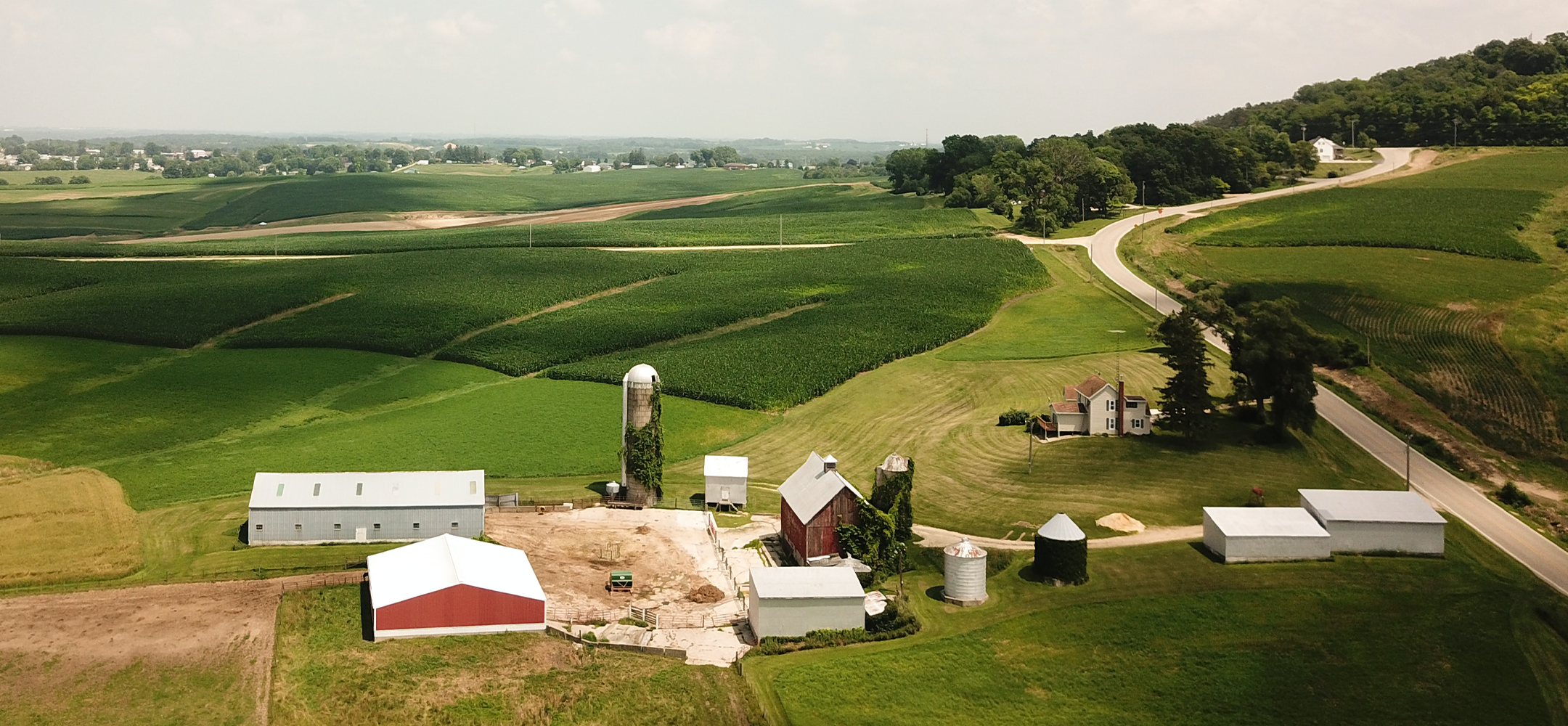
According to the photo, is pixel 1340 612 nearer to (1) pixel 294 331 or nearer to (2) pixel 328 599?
(2) pixel 328 599

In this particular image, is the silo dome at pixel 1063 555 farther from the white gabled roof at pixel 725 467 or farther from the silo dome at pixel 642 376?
the silo dome at pixel 642 376

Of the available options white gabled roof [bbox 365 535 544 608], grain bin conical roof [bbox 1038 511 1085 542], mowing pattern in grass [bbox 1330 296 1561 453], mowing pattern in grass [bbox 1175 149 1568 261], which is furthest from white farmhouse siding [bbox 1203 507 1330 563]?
mowing pattern in grass [bbox 1175 149 1568 261]

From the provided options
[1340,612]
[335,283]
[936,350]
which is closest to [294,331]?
[335,283]

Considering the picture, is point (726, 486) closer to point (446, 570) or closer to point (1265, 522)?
point (446, 570)

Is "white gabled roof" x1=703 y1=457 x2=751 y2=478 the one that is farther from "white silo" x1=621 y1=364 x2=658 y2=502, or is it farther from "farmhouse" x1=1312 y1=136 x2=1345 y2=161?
"farmhouse" x1=1312 y1=136 x2=1345 y2=161

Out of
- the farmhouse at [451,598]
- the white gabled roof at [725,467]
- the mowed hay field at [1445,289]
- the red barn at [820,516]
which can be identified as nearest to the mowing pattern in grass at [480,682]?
the farmhouse at [451,598]

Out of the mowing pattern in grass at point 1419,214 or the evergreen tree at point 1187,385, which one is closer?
the evergreen tree at point 1187,385

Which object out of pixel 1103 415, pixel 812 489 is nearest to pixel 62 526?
pixel 812 489

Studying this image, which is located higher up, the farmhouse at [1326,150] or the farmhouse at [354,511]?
the farmhouse at [1326,150]
